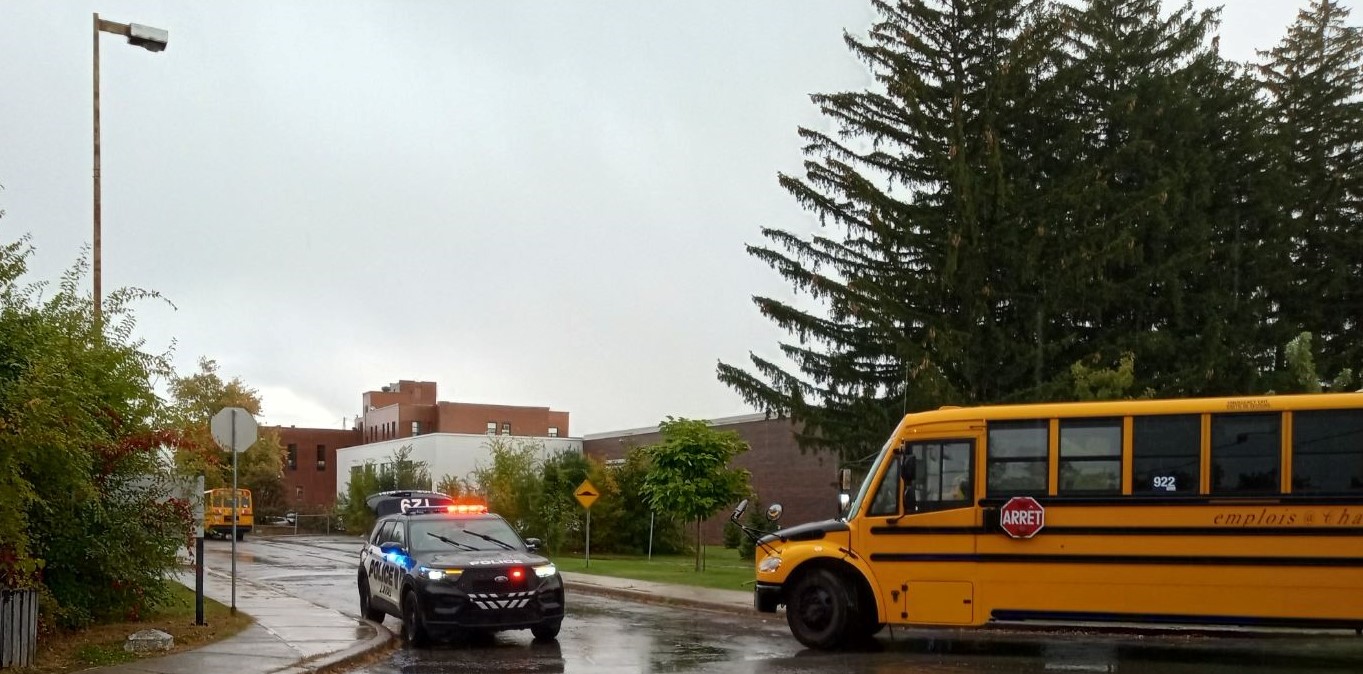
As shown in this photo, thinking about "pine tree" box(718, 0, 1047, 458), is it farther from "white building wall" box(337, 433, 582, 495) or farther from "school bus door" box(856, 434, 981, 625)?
"white building wall" box(337, 433, 582, 495)

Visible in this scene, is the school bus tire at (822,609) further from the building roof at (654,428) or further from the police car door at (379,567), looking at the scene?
the building roof at (654,428)

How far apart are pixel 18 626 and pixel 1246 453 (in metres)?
12.6

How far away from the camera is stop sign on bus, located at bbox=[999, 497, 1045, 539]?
14.3 metres

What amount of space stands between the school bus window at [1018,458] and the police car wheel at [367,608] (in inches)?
363

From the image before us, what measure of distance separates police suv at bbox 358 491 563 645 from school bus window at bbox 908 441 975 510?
4807 mm

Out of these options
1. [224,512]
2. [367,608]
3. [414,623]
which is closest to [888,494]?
[414,623]

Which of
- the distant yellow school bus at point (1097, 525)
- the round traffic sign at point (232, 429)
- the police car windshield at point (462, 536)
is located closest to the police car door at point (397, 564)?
the police car windshield at point (462, 536)

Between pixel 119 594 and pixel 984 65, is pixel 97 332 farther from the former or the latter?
pixel 984 65

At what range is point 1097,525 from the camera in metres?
14.1

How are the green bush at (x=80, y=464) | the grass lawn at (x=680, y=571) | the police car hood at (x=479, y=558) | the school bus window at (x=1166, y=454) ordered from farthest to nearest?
the grass lawn at (x=680, y=571) → the police car hood at (x=479, y=558) → the school bus window at (x=1166, y=454) → the green bush at (x=80, y=464)

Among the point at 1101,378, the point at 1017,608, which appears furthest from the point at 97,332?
the point at 1101,378

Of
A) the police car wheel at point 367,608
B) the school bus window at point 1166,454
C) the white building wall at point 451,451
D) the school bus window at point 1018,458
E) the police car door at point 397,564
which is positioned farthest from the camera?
the white building wall at point 451,451

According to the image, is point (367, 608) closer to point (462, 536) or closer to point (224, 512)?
point (462, 536)

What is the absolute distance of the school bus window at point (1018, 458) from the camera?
47.7 feet
